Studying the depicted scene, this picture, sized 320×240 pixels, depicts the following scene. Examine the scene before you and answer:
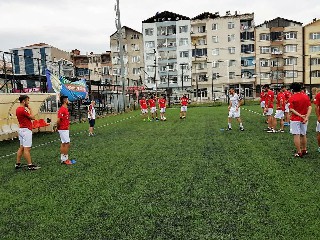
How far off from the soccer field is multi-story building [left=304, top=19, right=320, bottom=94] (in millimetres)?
62585

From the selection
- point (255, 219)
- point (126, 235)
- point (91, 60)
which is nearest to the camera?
Result: point (126, 235)

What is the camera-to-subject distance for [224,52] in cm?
7100

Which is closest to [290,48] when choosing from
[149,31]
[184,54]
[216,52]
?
[216,52]

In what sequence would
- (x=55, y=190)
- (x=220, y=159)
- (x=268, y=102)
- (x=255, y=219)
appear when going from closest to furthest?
(x=255, y=219) < (x=55, y=190) < (x=220, y=159) < (x=268, y=102)

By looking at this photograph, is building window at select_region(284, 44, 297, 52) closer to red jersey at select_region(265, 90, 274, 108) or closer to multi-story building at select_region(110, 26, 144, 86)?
multi-story building at select_region(110, 26, 144, 86)

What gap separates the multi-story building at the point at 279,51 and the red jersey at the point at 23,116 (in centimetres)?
6454

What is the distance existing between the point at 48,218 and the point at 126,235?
1563 millimetres

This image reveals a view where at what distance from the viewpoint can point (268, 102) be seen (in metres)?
15.5

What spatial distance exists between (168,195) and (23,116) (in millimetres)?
5120

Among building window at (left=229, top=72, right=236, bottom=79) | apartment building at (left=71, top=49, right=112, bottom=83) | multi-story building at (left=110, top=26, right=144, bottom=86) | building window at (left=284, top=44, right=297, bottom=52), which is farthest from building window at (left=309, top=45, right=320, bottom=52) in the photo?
apartment building at (left=71, top=49, right=112, bottom=83)

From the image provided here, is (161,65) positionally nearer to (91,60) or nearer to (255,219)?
(91,60)

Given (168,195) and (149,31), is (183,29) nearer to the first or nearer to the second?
(149,31)

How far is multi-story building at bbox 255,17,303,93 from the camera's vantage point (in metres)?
69.0

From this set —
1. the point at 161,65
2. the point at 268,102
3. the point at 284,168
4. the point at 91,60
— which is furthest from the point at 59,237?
the point at 91,60
